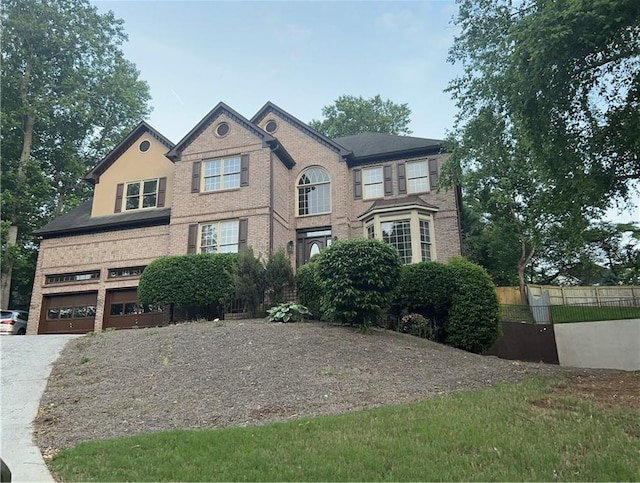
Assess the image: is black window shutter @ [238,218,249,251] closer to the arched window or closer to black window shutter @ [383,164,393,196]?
the arched window

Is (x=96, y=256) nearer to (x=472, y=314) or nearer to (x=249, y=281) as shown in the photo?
(x=249, y=281)

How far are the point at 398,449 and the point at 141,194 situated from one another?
19888 millimetres

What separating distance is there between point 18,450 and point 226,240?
13.2 m

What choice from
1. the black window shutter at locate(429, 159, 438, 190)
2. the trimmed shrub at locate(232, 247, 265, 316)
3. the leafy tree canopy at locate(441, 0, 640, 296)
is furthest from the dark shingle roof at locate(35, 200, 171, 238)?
the leafy tree canopy at locate(441, 0, 640, 296)

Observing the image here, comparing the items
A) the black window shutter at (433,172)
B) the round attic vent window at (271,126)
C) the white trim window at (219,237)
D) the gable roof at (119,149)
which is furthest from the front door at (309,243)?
the gable roof at (119,149)

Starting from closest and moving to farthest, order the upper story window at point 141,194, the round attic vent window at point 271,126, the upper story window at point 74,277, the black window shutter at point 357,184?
the black window shutter at point 357,184 → the upper story window at point 74,277 → the upper story window at point 141,194 → the round attic vent window at point 271,126

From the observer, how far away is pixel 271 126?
2248cm

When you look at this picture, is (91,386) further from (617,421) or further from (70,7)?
(70,7)

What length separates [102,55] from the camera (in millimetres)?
33094

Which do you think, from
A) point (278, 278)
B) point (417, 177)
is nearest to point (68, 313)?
point (278, 278)

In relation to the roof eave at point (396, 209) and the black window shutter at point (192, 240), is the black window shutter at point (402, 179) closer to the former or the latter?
the roof eave at point (396, 209)

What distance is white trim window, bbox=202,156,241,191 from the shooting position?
64.7ft

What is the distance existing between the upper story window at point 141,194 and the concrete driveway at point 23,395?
8.96 meters

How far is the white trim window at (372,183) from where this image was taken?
20875 mm
